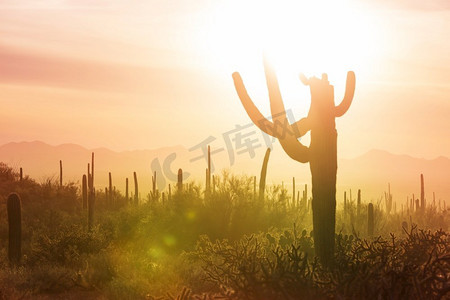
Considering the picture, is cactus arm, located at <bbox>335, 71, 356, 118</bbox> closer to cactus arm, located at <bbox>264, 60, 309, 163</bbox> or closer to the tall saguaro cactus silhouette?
the tall saguaro cactus silhouette

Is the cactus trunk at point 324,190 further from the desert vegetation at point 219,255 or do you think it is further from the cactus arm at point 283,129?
the desert vegetation at point 219,255

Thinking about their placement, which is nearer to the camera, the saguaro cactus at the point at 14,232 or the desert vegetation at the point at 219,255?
the desert vegetation at the point at 219,255

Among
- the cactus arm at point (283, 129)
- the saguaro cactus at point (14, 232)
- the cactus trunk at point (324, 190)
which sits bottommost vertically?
the saguaro cactus at point (14, 232)

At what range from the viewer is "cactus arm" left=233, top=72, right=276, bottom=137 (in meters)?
12.4

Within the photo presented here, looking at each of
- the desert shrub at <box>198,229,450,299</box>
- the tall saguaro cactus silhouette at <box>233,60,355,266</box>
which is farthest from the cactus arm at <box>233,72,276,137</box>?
the desert shrub at <box>198,229,450,299</box>

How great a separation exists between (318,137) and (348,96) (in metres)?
1.55

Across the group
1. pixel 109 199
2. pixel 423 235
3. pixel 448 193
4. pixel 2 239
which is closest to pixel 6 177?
pixel 109 199

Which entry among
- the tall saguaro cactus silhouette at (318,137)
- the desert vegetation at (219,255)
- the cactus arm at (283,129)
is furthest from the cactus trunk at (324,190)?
the desert vegetation at (219,255)

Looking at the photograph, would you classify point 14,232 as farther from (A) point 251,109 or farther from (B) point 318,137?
(B) point 318,137

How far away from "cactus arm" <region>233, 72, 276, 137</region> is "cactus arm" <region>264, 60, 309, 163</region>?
0.54ft

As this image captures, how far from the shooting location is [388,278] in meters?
7.29

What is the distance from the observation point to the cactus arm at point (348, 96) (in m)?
12.7

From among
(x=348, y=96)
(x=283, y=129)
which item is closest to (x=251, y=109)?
(x=283, y=129)

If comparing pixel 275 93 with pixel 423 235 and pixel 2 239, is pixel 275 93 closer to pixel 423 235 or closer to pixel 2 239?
pixel 423 235
